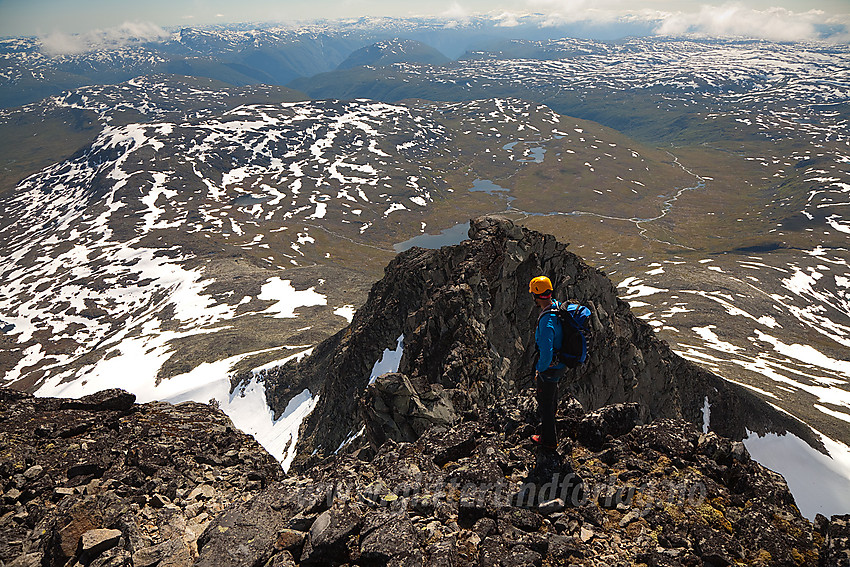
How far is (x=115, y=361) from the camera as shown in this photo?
7831cm

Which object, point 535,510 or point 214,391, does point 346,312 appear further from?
point 535,510

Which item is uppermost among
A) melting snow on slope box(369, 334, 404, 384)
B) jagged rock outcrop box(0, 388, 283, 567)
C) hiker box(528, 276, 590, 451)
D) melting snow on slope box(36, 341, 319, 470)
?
hiker box(528, 276, 590, 451)

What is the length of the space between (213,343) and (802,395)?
85.1m

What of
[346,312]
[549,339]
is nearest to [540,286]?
[549,339]

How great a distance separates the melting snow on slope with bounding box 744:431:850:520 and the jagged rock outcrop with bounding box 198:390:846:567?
34679 mm

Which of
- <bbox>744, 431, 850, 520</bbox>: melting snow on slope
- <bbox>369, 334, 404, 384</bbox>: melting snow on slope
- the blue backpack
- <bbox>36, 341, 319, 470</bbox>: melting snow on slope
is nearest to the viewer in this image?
the blue backpack

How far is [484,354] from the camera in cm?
2759

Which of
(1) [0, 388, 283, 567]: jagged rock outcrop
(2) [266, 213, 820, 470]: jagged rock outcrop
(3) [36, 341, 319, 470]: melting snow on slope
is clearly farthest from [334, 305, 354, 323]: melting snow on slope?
(1) [0, 388, 283, 567]: jagged rock outcrop

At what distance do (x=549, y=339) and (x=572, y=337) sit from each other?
0.60 metres

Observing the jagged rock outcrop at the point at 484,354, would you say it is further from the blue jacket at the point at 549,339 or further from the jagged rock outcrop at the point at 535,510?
the blue jacket at the point at 549,339

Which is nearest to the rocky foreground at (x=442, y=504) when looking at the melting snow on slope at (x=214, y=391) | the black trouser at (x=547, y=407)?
the black trouser at (x=547, y=407)

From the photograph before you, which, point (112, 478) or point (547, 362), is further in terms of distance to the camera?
point (112, 478)

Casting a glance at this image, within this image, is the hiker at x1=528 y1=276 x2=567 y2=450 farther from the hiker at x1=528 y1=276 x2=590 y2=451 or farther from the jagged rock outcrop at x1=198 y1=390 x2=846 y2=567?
the jagged rock outcrop at x1=198 y1=390 x2=846 y2=567

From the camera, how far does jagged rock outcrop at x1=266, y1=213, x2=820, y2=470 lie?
79.6ft
